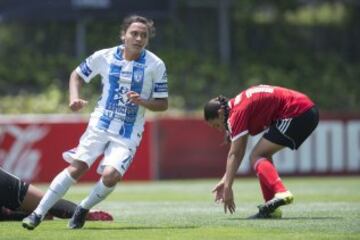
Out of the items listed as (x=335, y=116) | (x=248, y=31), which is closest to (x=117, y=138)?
(x=335, y=116)

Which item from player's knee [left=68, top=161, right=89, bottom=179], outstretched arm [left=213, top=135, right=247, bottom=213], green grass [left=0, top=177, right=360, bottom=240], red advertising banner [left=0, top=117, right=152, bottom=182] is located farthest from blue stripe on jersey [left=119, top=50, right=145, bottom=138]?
red advertising banner [left=0, top=117, right=152, bottom=182]

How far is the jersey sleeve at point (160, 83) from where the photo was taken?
1029 cm

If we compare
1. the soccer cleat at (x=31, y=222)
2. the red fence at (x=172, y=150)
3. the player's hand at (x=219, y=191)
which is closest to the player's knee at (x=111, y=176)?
the soccer cleat at (x=31, y=222)

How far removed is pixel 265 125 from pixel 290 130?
27cm

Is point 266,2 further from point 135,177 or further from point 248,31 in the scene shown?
point 135,177

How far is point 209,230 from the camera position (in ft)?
32.0

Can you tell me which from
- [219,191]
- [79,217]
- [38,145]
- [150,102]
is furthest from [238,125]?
[38,145]

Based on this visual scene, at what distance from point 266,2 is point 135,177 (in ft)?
38.3

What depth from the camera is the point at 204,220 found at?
11.0m

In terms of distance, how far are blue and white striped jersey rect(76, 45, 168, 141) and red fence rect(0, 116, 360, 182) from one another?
11772 mm

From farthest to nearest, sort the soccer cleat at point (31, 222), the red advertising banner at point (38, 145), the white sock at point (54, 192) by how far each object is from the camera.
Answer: the red advertising banner at point (38, 145) → the white sock at point (54, 192) → the soccer cleat at point (31, 222)

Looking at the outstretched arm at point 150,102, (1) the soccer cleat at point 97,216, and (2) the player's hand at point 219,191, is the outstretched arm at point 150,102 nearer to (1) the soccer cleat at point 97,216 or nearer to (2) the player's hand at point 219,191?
(2) the player's hand at point 219,191

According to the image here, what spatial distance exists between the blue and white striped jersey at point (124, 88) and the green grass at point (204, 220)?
3.25 ft

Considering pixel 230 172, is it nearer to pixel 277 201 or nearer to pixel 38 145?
pixel 277 201
